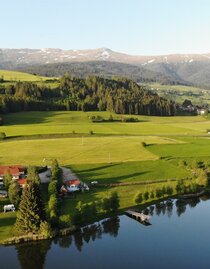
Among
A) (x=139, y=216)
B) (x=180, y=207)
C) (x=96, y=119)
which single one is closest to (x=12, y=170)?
(x=139, y=216)

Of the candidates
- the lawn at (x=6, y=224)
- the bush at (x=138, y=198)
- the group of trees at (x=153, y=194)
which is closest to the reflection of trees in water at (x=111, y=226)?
the bush at (x=138, y=198)

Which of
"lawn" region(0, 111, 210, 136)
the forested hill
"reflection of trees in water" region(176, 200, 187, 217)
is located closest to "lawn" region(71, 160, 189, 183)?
"reflection of trees in water" region(176, 200, 187, 217)

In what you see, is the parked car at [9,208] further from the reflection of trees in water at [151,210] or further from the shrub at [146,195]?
the shrub at [146,195]

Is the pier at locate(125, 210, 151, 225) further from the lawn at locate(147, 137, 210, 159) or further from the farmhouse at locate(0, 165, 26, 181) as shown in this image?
the lawn at locate(147, 137, 210, 159)

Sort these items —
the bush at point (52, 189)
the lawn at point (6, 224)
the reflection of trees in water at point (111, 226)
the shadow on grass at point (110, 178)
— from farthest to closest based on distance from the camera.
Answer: the shadow on grass at point (110, 178)
the bush at point (52, 189)
the reflection of trees in water at point (111, 226)
the lawn at point (6, 224)

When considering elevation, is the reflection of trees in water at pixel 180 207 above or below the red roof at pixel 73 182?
below

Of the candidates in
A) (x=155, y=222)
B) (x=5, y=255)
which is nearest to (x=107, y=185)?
(x=155, y=222)

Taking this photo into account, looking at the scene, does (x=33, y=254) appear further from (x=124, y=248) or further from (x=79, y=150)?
(x=79, y=150)

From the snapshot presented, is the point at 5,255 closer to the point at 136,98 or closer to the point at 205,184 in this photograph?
the point at 205,184
